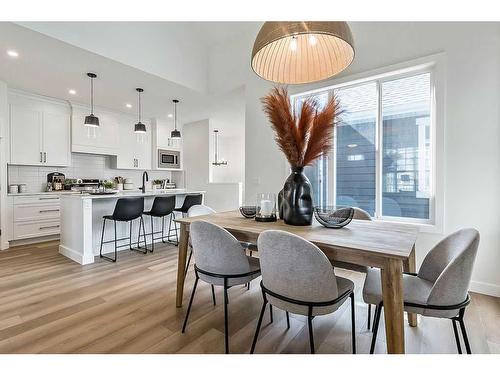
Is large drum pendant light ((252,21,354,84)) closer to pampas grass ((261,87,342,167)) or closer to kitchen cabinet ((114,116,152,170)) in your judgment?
pampas grass ((261,87,342,167))

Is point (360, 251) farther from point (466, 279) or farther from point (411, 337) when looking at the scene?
point (411, 337)

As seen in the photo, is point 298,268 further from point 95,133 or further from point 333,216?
point 95,133

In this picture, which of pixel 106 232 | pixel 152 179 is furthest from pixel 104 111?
pixel 106 232

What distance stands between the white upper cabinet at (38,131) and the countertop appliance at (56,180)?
0.25m

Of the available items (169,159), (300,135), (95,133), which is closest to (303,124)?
(300,135)

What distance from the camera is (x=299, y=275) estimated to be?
124 cm

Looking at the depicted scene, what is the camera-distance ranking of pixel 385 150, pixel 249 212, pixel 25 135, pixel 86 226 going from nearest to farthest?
pixel 249 212, pixel 385 150, pixel 86 226, pixel 25 135

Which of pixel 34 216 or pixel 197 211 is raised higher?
pixel 197 211

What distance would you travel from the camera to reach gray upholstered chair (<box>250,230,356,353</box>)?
1211mm

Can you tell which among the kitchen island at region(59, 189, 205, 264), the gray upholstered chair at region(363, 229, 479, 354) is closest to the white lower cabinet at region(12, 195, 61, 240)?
the kitchen island at region(59, 189, 205, 264)

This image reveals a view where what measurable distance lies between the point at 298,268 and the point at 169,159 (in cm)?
564

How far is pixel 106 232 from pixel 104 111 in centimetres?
277

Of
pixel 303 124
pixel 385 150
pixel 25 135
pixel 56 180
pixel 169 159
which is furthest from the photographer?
pixel 169 159

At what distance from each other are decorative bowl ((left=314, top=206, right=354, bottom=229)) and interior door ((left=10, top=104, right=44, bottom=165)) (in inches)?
190
